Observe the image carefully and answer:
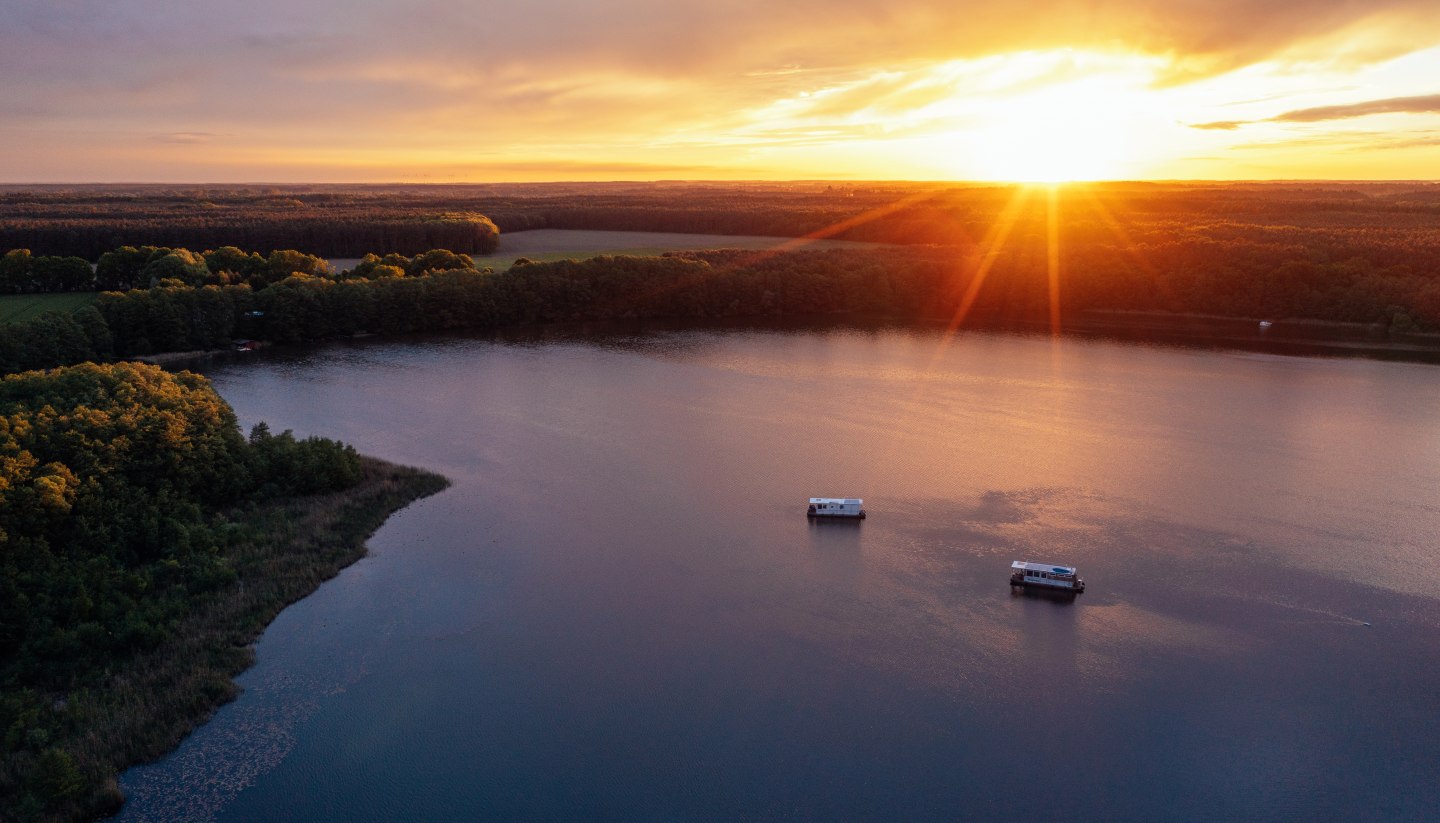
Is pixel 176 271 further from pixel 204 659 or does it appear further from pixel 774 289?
pixel 204 659

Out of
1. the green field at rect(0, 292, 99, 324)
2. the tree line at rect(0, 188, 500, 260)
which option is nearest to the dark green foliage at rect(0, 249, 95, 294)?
the green field at rect(0, 292, 99, 324)

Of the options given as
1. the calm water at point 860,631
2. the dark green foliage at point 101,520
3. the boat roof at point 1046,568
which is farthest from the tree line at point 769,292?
the boat roof at point 1046,568

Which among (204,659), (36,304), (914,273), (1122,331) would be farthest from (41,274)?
(1122,331)

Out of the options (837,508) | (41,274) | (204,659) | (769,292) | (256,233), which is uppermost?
(256,233)

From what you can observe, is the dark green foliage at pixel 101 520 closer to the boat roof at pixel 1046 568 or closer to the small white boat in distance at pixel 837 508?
the small white boat in distance at pixel 837 508

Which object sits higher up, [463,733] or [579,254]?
[579,254]

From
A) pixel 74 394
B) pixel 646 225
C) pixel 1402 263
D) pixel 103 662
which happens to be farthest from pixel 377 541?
pixel 646 225

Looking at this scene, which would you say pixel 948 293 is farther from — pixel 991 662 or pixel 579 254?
pixel 991 662
